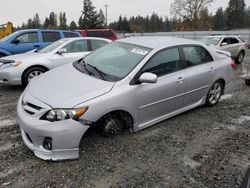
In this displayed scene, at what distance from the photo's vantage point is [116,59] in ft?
14.1

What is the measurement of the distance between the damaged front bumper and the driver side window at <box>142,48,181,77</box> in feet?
4.92

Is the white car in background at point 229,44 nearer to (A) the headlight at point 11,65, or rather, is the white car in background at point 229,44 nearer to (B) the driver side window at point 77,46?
(B) the driver side window at point 77,46

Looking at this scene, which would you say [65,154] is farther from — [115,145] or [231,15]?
[231,15]

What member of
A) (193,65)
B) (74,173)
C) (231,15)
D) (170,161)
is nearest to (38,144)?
(74,173)

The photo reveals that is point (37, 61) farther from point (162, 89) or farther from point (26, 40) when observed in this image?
point (162, 89)

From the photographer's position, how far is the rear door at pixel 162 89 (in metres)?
3.95

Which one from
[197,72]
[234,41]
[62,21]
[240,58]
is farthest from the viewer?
[62,21]

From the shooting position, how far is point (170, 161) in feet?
11.2

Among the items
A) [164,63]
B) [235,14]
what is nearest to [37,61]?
[164,63]

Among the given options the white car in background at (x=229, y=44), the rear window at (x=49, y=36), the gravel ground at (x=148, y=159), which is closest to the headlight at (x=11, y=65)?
the gravel ground at (x=148, y=159)

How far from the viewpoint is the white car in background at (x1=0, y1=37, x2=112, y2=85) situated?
260 inches

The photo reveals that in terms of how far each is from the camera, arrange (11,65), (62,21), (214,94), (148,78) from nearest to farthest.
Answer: (148,78) < (214,94) < (11,65) < (62,21)

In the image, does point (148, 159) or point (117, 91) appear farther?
point (117, 91)

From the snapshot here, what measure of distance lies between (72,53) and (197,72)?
4.13 meters
